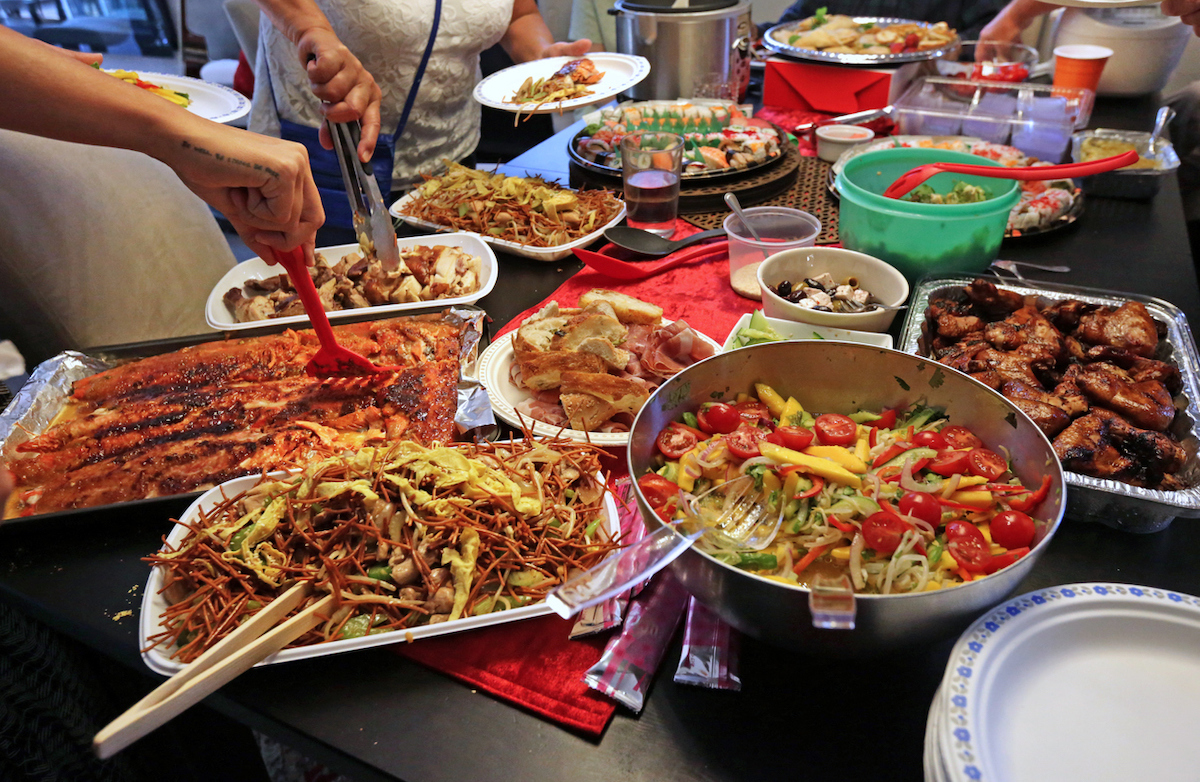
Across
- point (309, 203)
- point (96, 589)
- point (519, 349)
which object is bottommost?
point (96, 589)

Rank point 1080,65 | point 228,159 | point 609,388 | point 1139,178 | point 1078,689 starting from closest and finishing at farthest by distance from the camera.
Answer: point 1078,689
point 228,159
point 609,388
point 1139,178
point 1080,65

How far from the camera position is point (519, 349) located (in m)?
1.71

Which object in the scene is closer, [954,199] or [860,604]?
[860,604]

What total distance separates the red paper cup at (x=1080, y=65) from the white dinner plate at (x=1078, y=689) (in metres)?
3.41

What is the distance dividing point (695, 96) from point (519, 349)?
2.47 m

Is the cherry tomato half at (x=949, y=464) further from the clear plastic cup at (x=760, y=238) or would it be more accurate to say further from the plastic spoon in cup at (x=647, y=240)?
the plastic spoon in cup at (x=647, y=240)

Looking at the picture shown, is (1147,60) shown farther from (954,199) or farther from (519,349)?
(519,349)

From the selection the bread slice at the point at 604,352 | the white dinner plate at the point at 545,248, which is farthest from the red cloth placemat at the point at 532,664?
the white dinner plate at the point at 545,248

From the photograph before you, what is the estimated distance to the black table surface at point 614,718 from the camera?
0.98 meters

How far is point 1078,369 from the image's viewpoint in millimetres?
1571

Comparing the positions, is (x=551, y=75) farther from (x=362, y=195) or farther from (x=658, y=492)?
(x=658, y=492)

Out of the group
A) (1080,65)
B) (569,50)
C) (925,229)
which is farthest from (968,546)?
(1080,65)

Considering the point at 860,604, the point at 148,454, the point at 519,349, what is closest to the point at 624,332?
the point at 519,349

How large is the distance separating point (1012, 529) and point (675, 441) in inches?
21.8
